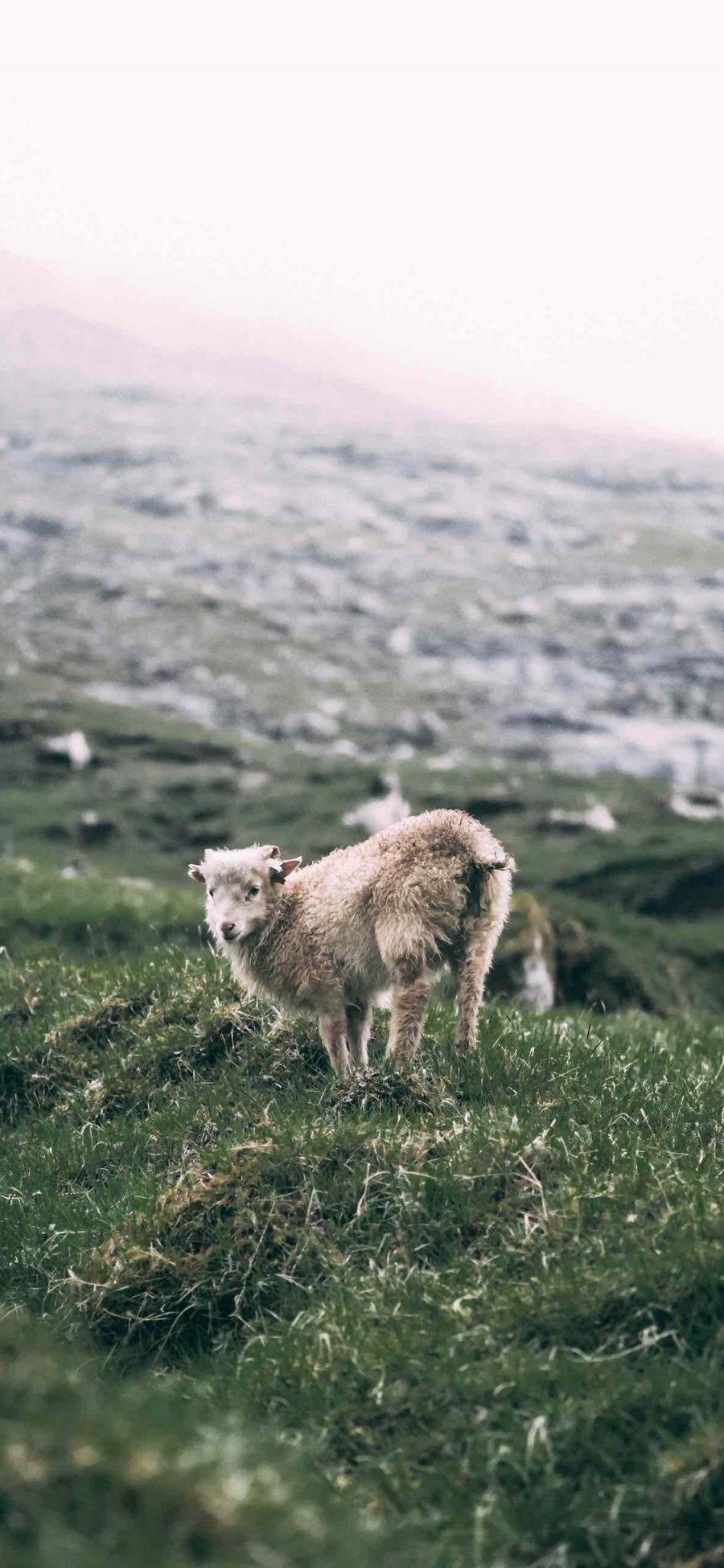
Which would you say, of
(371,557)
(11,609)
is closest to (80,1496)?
(11,609)

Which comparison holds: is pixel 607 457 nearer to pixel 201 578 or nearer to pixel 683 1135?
pixel 201 578

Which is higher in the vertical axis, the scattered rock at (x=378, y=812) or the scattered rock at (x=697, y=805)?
the scattered rock at (x=697, y=805)

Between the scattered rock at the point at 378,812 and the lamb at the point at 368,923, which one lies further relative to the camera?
the scattered rock at the point at 378,812

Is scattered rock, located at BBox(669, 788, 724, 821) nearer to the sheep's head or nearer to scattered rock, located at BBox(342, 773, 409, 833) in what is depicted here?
scattered rock, located at BBox(342, 773, 409, 833)

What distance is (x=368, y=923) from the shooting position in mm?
10312

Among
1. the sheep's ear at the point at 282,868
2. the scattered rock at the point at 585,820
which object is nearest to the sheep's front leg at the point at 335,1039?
the sheep's ear at the point at 282,868

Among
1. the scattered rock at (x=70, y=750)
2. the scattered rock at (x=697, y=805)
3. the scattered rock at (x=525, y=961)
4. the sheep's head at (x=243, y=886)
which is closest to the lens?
the sheep's head at (x=243, y=886)

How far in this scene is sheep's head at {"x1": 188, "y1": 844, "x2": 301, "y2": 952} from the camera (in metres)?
10.7

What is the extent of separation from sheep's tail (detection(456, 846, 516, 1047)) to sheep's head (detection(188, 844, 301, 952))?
150cm

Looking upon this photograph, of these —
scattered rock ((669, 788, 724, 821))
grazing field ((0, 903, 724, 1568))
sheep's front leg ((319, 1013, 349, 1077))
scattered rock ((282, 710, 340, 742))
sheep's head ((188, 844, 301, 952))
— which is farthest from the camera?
scattered rock ((282, 710, 340, 742))

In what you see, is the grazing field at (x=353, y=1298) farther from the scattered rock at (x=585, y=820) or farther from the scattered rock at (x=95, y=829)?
the scattered rock at (x=95, y=829)

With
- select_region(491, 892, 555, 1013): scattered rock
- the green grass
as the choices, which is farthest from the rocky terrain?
select_region(491, 892, 555, 1013): scattered rock

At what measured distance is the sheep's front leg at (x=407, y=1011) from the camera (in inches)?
390

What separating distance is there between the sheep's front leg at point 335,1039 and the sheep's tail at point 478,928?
0.88 meters
